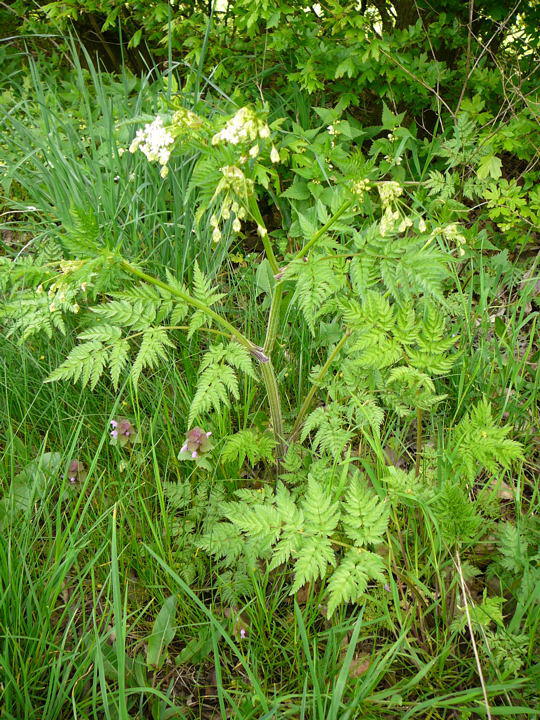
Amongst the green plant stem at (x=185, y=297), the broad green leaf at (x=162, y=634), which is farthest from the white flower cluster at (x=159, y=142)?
the broad green leaf at (x=162, y=634)

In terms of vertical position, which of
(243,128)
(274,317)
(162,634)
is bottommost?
(162,634)

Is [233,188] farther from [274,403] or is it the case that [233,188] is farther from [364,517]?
[364,517]

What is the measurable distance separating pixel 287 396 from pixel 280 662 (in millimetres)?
946

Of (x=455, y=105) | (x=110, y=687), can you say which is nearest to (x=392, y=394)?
(x=110, y=687)

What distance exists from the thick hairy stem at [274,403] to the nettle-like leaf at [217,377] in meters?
0.11

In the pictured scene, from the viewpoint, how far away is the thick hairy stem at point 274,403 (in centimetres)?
160

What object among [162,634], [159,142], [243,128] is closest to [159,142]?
[159,142]

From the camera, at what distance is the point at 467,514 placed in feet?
4.33

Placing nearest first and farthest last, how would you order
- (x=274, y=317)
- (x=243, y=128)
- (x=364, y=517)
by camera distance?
(x=243, y=128), (x=364, y=517), (x=274, y=317)

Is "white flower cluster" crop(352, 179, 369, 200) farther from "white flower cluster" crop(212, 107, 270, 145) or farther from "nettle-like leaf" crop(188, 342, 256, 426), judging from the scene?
"nettle-like leaf" crop(188, 342, 256, 426)

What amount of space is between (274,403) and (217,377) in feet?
0.97

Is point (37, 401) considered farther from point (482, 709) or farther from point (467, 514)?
point (482, 709)

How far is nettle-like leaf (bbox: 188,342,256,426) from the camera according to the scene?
1.41m

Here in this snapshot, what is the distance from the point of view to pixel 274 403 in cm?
169
